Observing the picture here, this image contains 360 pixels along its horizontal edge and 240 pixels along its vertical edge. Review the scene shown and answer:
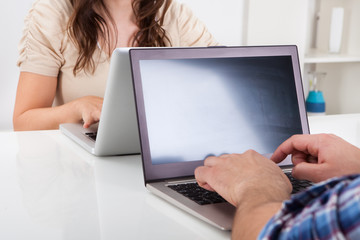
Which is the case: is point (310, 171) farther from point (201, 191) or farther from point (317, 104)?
point (317, 104)

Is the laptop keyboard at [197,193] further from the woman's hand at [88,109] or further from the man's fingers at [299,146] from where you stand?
the woman's hand at [88,109]

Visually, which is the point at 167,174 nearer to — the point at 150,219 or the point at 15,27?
the point at 150,219

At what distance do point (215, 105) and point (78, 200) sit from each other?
295 millimetres

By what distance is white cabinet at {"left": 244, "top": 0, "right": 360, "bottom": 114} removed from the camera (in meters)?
2.35

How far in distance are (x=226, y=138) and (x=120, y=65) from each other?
0.23 m

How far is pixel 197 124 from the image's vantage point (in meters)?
0.80

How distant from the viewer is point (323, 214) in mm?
353

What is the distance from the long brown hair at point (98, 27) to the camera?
1.49 meters

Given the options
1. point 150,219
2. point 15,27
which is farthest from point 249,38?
point 150,219

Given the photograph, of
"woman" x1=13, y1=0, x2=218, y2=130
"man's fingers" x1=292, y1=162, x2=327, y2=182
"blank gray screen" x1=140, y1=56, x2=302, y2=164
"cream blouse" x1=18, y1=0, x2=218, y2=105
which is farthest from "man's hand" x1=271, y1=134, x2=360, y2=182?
"cream blouse" x1=18, y1=0, x2=218, y2=105

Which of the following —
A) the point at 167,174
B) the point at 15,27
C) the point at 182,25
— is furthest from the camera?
the point at 15,27

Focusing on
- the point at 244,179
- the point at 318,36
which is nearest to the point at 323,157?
the point at 244,179

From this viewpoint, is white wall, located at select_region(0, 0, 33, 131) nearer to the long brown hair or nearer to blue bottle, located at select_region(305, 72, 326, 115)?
the long brown hair

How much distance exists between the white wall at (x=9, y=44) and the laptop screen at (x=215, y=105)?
1380mm
